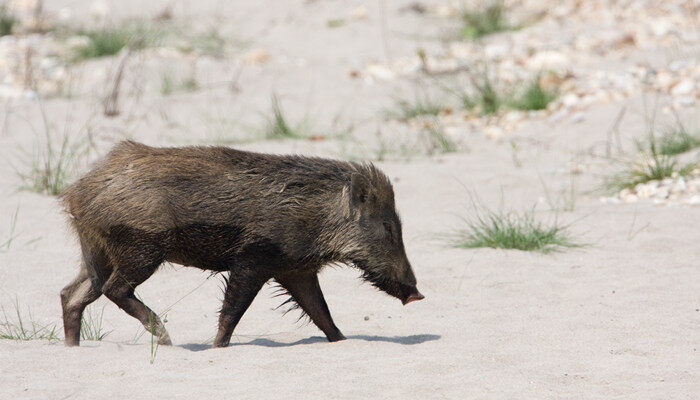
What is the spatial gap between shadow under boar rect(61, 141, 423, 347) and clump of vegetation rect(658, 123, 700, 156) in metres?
4.09

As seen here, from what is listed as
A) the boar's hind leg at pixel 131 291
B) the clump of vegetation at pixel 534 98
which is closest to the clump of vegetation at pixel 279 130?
the clump of vegetation at pixel 534 98

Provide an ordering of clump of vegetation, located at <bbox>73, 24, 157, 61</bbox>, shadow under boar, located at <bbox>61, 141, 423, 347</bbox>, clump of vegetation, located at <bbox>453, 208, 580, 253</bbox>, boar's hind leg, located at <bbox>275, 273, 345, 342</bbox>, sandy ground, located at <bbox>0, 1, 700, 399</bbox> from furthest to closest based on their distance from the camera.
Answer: clump of vegetation, located at <bbox>73, 24, 157, 61</bbox> → clump of vegetation, located at <bbox>453, 208, 580, 253</bbox> → boar's hind leg, located at <bbox>275, 273, 345, 342</bbox> → shadow under boar, located at <bbox>61, 141, 423, 347</bbox> → sandy ground, located at <bbox>0, 1, 700, 399</bbox>

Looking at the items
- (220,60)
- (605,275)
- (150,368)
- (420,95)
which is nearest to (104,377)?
(150,368)

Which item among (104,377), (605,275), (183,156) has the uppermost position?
(183,156)

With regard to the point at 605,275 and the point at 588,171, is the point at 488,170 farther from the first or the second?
the point at 605,275

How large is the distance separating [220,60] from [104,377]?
335 inches

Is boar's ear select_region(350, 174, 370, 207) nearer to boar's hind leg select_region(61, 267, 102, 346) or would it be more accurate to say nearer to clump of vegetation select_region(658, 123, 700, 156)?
boar's hind leg select_region(61, 267, 102, 346)

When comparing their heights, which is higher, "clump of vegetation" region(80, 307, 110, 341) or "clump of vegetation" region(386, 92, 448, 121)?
"clump of vegetation" region(386, 92, 448, 121)

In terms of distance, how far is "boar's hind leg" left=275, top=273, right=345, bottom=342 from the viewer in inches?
175

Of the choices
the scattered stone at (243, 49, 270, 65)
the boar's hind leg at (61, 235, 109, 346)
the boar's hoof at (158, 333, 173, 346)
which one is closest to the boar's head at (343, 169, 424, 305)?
the boar's hoof at (158, 333, 173, 346)

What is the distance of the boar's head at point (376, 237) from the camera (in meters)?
4.35

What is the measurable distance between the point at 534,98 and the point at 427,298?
15.5 feet

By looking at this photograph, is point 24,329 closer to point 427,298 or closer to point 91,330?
point 91,330

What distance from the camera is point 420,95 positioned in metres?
10.1
